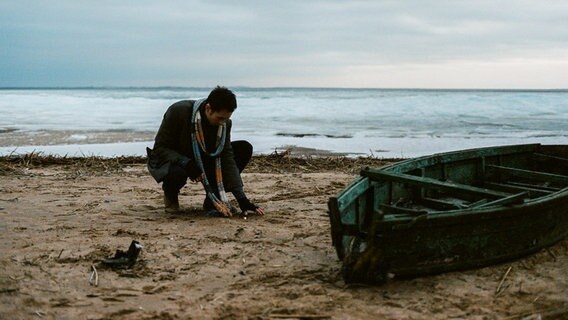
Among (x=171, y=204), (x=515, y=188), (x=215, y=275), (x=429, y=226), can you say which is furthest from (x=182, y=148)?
(x=515, y=188)

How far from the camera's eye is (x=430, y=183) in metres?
4.64

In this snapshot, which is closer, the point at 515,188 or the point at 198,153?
the point at 198,153

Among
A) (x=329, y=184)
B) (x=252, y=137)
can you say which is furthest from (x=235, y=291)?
(x=252, y=137)

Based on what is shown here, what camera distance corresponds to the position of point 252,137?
16.7m

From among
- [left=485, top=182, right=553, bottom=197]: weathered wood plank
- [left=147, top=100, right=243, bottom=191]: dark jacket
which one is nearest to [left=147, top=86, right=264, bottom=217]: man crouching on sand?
[left=147, top=100, right=243, bottom=191]: dark jacket

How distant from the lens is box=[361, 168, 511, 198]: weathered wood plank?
4.53 metres

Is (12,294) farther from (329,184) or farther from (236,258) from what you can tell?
(329,184)

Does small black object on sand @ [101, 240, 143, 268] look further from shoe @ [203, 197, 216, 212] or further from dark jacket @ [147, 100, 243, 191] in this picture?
shoe @ [203, 197, 216, 212]

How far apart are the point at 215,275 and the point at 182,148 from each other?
1.84 meters

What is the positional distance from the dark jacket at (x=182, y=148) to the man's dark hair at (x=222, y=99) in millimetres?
355

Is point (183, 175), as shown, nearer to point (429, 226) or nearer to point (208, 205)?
point (208, 205)

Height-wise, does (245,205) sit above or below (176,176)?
below

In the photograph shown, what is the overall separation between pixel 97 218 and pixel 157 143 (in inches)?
38.8

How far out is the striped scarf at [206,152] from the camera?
5473 mm
